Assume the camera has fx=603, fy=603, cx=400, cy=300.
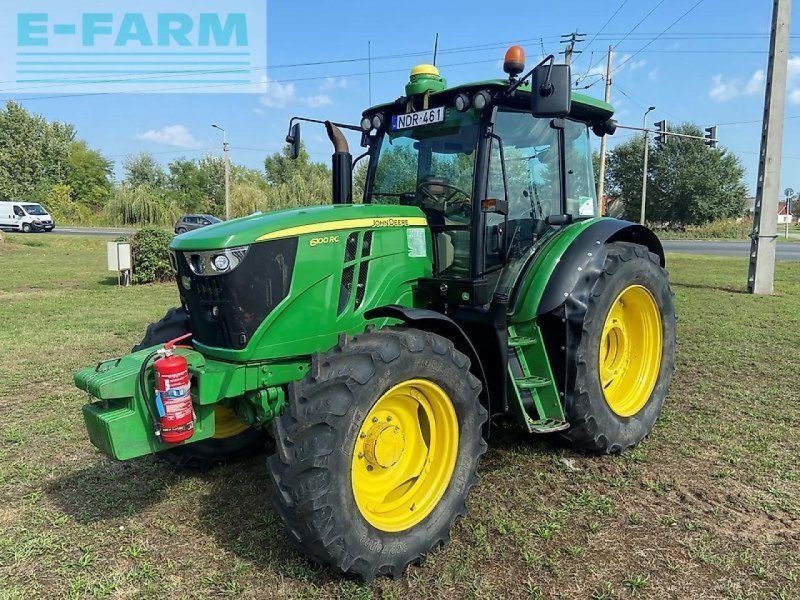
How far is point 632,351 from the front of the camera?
4.70 meters

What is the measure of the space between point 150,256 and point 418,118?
11010 mm

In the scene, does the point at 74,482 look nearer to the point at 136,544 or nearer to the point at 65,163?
the point at 136,544

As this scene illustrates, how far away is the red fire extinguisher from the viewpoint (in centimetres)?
288

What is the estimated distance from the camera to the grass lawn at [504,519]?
112 inches

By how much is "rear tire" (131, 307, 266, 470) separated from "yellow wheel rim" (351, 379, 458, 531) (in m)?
1.29

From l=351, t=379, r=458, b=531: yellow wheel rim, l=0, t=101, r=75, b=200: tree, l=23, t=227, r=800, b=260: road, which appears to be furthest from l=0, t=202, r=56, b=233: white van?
l=351, t=379, r=458, b=531: yellow wheel rim

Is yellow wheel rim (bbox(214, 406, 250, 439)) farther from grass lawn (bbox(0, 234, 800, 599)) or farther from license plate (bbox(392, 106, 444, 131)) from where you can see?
license plate (bbox(392, 106, 444, 131))

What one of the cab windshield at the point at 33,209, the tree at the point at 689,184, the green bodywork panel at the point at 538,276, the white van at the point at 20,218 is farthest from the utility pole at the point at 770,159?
the cab windshield at the point at 33,209

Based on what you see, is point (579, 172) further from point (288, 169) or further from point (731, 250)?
point (288, 169)

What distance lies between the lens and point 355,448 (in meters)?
2.86

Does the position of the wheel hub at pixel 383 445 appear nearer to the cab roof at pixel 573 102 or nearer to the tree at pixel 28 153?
the cab roof at pixel 573 102

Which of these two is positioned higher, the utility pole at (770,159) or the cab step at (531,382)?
the utility pole at (770,159)

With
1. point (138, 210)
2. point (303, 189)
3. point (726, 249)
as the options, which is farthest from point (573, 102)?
point (138, 210)

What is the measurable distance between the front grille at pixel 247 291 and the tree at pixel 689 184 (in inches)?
1747
